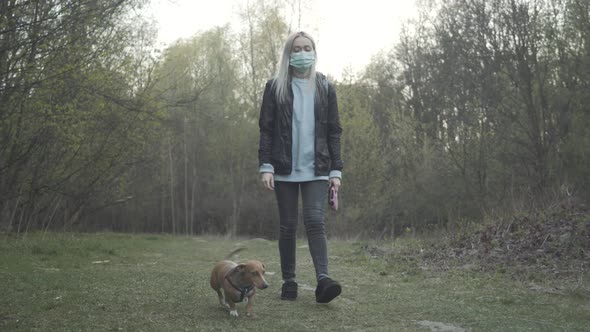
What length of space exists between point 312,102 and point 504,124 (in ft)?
53.5

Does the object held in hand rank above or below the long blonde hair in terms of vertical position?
below

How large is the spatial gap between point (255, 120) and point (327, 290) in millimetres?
28445

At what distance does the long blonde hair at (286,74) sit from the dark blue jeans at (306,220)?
761 millimetres

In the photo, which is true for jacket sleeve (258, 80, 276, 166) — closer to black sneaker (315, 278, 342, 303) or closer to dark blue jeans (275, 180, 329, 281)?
dark blue jeans (275, 180, 329, 281)

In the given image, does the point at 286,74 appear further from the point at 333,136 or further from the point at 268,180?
the point at 268,180

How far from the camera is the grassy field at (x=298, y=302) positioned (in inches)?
152

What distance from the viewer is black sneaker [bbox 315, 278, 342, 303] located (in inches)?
173

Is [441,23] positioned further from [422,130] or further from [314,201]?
[314,201]

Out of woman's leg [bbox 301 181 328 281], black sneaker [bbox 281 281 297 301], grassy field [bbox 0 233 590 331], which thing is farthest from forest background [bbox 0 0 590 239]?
black sneaker [bbox 281 281 297 301]

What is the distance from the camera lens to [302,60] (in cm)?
497

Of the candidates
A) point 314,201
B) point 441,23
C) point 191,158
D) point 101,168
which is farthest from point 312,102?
point 191,158

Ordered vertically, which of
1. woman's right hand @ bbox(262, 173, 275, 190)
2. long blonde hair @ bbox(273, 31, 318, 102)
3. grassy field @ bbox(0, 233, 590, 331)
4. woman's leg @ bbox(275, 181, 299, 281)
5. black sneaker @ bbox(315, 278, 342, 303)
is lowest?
grassy field @ bbox(0, 233, 590, 331)

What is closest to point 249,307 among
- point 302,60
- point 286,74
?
point 286,74

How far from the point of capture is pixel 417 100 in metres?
29.1
